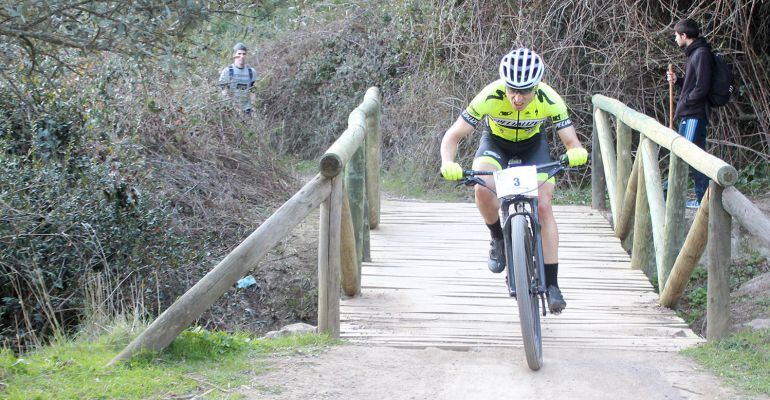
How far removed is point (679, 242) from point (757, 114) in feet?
16.5

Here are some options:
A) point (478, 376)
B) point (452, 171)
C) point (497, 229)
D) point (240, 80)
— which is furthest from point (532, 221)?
point (240, 80)

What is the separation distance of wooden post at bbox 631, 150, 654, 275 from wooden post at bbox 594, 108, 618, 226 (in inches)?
41.1

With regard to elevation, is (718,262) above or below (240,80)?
below

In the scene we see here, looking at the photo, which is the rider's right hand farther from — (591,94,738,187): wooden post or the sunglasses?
(591,94,738,187): wooden post

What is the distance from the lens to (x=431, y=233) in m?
8.86

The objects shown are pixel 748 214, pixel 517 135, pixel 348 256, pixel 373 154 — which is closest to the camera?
pixel 748 214

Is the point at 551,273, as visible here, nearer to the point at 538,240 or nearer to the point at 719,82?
the point at 538,240

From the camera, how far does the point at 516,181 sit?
200 inches

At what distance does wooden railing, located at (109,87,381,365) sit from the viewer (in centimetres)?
466

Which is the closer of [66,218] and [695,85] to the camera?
[66,218]

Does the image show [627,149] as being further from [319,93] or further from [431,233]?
[319,93]

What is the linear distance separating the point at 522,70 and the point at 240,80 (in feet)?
Answer: 32.8

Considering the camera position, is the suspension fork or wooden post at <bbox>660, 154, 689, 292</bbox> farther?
wooden post at <bbox>660, 154, 689, 292</bbox>

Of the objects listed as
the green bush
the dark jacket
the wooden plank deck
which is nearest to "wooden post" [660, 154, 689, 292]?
the wooden plank deck
